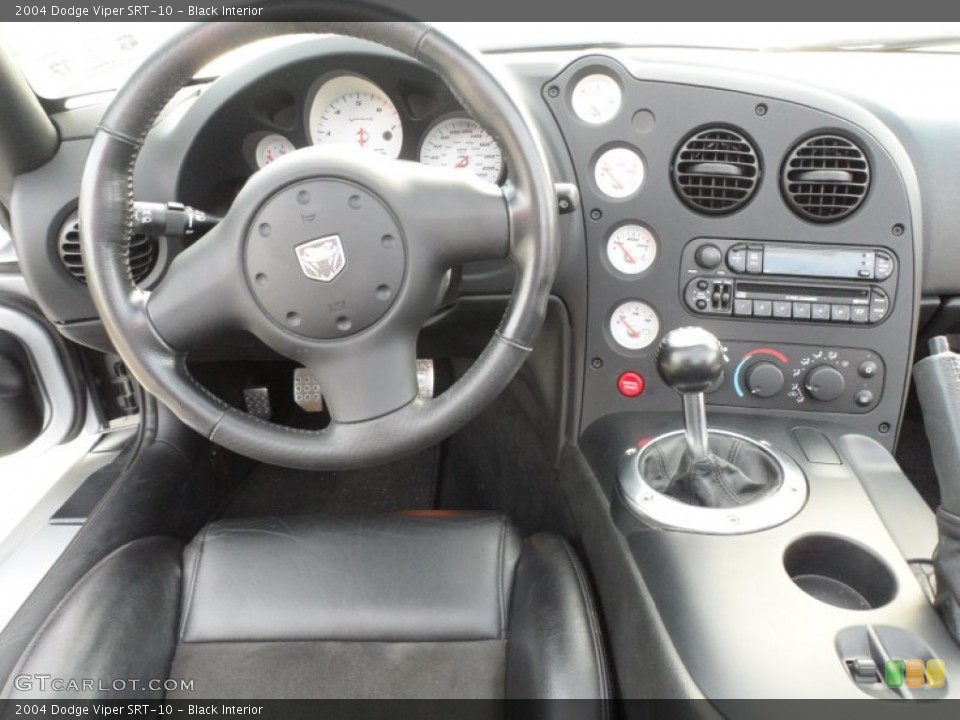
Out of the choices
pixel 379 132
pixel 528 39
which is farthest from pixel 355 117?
pixel 528 39

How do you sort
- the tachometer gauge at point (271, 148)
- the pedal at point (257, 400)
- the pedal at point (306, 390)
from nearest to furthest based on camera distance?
1. the tachometer gauge at point (271, 148)
2. the pedal at point (306, 390)
3. the pedal at point (257, 400)

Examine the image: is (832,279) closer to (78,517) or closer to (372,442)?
(372,442)

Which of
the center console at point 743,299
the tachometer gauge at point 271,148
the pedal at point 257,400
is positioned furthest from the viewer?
the pedal at point 257,400

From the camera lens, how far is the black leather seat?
0.97 m

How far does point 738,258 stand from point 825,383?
0.24 m

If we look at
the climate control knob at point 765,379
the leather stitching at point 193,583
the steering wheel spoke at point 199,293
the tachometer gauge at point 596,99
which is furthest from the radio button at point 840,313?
the leather stitching at point 193,583

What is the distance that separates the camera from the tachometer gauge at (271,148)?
4.19ft

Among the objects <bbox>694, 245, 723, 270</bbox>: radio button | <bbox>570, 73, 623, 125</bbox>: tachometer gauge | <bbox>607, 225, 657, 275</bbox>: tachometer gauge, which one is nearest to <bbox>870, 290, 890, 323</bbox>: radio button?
<bbox>694, 245, 723, 270</bbox>: radio button

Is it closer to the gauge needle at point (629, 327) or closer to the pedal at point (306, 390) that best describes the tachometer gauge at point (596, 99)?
the gauge needle at point (629, 327)

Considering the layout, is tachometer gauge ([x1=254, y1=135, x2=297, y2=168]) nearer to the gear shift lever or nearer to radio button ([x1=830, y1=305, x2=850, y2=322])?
the gear shift lever

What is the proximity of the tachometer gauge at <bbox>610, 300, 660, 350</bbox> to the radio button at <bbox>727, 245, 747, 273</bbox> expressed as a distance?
0.48 feet

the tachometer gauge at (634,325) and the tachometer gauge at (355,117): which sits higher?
the tachometer gauge at (355,117)

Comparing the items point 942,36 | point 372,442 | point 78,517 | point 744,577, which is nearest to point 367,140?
point 372,442

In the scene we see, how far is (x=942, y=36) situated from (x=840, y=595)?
1.07 metres
